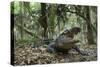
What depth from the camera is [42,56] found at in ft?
11.3

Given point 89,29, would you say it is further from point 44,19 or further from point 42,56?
point 42,56

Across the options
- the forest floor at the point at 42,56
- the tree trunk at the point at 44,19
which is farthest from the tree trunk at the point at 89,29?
the tree trunk at the point at 44,19

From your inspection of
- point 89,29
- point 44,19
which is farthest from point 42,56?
point 89,29

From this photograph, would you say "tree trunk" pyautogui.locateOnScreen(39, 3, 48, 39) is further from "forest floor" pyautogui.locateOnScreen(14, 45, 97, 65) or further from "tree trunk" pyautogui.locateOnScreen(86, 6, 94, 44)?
"tree trunk" pyautogui.locateOnScreen(86, 6, 94, 44)

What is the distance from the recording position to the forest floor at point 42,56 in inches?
129

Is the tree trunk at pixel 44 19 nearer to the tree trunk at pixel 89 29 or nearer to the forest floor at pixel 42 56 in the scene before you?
the forest floor at pixel 42 56

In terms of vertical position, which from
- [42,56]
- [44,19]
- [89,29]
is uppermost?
[44,19]

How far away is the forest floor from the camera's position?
3281 millimetres

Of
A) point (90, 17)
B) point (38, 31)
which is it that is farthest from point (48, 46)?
point (90, 17)

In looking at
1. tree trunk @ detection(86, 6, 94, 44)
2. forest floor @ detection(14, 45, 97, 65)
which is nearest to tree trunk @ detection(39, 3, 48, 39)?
forest floor @ detection(14, 45, 97, 65)

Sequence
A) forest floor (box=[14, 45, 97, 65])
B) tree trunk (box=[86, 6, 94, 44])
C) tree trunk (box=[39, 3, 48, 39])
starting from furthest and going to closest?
tree trunk (box=[86, 6, 94, 44]), tree trunk (box=[39, 3, 48, 39]), forest floor (box=[14, 45, 97, 65])

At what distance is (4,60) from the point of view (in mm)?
3234

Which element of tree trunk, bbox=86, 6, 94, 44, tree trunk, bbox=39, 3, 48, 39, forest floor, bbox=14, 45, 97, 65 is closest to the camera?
forest floor, bbox=14, 45, 97, 65

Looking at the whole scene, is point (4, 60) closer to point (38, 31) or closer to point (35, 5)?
point (38, 31)
